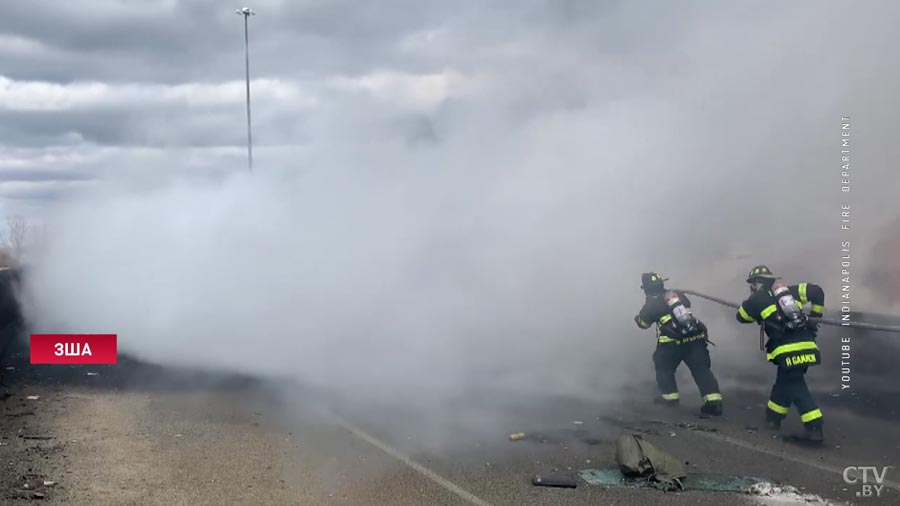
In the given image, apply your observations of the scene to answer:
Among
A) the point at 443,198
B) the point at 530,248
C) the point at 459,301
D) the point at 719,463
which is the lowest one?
the point at 719,463

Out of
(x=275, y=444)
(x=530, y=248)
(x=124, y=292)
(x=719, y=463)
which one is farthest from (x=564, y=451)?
(x=124, y=292)

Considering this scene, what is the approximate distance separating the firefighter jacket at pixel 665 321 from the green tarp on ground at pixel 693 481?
2.72m

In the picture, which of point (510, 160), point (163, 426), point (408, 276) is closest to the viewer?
point (163, 426)

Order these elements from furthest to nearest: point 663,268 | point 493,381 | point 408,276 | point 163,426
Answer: point 663,268 → point 408,276 → point 493,381 → point 163,426

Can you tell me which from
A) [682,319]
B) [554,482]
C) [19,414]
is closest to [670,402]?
[682,319]

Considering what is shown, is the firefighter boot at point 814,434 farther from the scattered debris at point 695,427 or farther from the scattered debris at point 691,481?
the scattered debris at point 691,481

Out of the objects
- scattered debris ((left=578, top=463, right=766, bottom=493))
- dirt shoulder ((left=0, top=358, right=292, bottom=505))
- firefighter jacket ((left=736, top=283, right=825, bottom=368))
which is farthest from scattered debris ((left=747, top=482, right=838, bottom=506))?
dirt shoulder ((left=0, top=358, right=292, bottom=505))

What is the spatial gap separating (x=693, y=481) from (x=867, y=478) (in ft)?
4.26

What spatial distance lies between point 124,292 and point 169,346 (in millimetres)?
1167

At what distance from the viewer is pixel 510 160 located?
34.2 ft

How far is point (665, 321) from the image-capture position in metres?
8.41

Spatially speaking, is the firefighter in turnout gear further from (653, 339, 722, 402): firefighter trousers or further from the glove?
the glove

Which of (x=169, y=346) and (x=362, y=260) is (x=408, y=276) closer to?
(x=362, y=260)

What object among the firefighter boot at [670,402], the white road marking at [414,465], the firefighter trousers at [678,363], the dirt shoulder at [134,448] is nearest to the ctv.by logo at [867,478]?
the firefighter trousers at [678,363]
